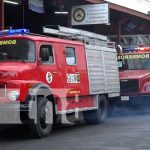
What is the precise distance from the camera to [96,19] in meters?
20.6

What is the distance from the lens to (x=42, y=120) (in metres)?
11.2

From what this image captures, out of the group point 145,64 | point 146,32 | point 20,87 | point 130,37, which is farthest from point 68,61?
point 146,32

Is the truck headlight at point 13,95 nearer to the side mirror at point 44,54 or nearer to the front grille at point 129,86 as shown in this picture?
the side mirror at point 44,54

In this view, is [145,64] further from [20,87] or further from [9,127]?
[20,87]

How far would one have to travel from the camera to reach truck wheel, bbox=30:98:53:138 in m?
10.9

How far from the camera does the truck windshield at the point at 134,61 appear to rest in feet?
60.1

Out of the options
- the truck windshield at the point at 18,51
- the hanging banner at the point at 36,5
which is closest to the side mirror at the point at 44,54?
the truck windshield at the point at 18,51

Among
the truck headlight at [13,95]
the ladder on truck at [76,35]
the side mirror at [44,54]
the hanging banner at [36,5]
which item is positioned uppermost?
the hanging banner at [36,5]

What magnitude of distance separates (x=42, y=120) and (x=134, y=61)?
311 inches

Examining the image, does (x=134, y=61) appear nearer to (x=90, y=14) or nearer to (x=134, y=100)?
(x=134, y=100)

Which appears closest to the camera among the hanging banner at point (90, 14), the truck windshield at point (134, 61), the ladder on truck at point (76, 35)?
the ladder on truck at point (76, 35)

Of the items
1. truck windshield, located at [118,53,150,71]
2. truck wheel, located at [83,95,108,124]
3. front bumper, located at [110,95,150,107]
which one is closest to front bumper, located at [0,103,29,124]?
truck wheel, located at [83,95,108,124]

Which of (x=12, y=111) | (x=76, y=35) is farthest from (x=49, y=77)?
(x=76, y=35)

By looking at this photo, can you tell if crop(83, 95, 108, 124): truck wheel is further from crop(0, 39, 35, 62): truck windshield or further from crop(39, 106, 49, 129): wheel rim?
crop(0, 39, 35, 62): truck windshield
